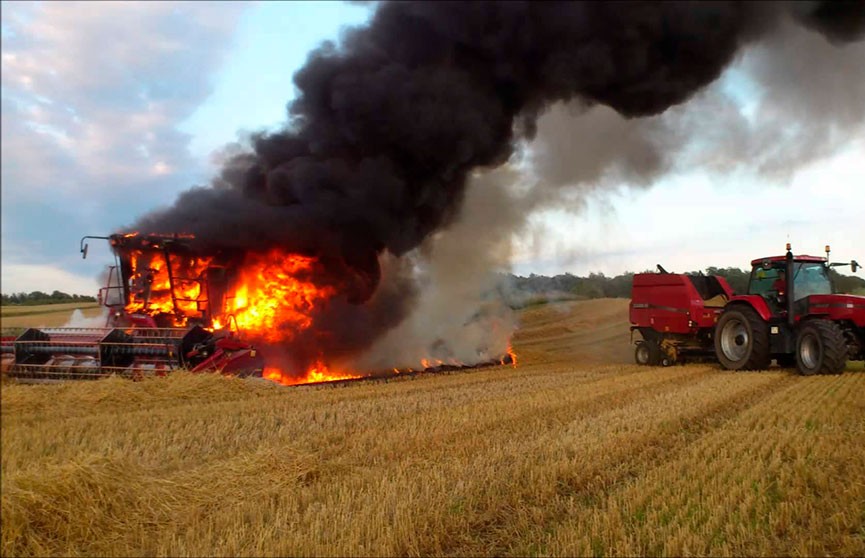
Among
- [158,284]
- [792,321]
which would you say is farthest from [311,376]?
[792,321]

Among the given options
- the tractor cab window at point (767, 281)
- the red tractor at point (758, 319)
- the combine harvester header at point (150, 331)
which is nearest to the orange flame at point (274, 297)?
the combine harvester header at point (150, 331)

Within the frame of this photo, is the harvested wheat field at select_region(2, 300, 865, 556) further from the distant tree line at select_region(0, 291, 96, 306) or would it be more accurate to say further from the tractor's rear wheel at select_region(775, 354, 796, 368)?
the tractor's rear wheel at select_region(775, 354, 796, 368)

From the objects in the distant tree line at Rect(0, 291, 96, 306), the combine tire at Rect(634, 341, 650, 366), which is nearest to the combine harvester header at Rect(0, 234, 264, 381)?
the distant tree line at Rect(0, 291, 96, 306)

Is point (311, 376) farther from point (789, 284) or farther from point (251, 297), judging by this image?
point (789, 284)

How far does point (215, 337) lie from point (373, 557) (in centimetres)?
820

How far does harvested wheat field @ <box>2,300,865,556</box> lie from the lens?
325cm

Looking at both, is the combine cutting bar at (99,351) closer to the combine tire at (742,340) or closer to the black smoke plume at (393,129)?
the black smoke plume at (393,129)

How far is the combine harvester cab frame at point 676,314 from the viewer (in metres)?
14.1

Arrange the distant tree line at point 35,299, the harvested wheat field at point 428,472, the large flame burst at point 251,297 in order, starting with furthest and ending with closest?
1. the large flame burst at point 251,297
2. the harvested wheat field at point 428,472
3. the distant tree line at point 35,299

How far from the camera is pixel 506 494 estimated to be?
4.36 metres

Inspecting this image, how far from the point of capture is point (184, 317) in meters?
11.5

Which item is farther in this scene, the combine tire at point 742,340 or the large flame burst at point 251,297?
the combine tire at point 742,340

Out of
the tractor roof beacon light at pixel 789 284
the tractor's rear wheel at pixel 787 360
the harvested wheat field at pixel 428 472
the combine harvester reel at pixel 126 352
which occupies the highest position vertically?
the tractor roof beacon light at pixel 789 284

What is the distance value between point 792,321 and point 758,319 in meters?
0.62
